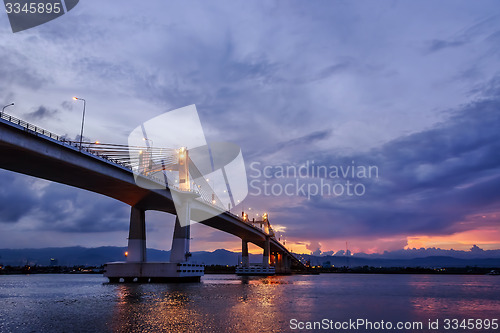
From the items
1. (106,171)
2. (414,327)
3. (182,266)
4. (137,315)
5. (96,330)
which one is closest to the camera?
(96,330)

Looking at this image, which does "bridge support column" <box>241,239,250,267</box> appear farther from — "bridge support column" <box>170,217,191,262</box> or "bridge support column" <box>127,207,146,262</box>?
"bridge support column" <box>127,207,146,262</box>

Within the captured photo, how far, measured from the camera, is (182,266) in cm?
6675

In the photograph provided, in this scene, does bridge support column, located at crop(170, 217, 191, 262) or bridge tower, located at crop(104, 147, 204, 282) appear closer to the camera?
bridge tower, located at crop(104, 147, 204, 282)

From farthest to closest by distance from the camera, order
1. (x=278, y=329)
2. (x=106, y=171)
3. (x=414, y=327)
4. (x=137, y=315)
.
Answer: (x=106, y=171) → (x=137, y=315) → (x=414, y=327) → (x=278, y=329)

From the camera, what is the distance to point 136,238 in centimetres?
6575

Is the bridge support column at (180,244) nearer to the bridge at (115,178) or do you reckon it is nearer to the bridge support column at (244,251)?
the bridge at (115,178)

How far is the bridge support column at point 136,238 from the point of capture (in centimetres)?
6569

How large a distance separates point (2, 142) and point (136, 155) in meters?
23.4

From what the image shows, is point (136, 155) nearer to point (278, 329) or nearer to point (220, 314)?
point (220, 314)

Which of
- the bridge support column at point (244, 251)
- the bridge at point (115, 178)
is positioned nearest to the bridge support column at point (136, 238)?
the bridge at point (115, 178)

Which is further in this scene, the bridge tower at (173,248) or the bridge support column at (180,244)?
the bridge support column at (180,244)

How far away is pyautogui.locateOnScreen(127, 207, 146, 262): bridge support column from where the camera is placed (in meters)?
65.7

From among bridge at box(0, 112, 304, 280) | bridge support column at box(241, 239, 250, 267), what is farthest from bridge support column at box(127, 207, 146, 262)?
bridge support column at box(241, 239, 250, 267)

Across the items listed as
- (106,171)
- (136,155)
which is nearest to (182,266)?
(136,155)
